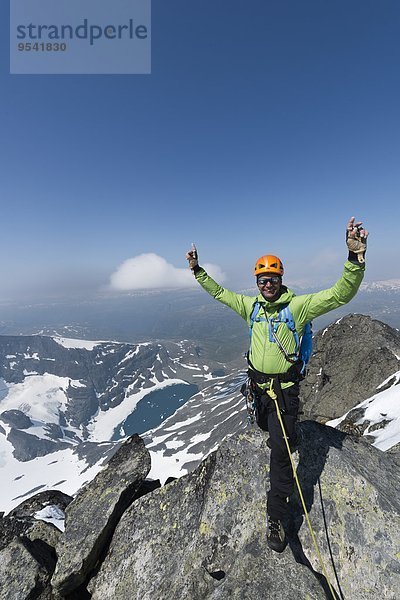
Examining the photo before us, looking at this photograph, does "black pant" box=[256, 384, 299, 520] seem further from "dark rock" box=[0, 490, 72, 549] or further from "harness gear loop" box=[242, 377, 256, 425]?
"dark rock" box=[0, 490, 72, 549]

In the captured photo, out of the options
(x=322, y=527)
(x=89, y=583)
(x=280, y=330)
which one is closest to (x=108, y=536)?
(x=89, y=583)

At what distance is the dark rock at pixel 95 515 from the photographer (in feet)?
28.8

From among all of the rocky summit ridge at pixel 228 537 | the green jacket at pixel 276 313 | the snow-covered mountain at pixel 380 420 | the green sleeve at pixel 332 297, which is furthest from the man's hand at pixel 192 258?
the snow-covered mountain at pixel 380 420

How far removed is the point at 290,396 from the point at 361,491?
3.50 m

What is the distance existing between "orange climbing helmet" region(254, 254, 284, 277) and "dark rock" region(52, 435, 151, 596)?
909 cm

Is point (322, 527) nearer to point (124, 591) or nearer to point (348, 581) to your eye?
point (348, 581)

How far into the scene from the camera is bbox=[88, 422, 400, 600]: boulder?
7.13m

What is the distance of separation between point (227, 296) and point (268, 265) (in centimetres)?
181

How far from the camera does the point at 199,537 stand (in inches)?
344

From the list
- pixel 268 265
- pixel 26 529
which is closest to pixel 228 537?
pixel 26 529

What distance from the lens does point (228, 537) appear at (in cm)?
849

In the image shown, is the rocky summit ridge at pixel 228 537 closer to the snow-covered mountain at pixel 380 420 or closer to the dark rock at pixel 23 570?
the dark rock at pixel 23 570

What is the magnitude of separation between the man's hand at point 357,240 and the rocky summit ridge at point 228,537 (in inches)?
262

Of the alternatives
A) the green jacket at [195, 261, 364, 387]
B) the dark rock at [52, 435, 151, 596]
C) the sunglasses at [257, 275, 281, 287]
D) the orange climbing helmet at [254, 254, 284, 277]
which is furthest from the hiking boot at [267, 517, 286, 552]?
the orange climbing helmet at [254, 254, 284, 277]
